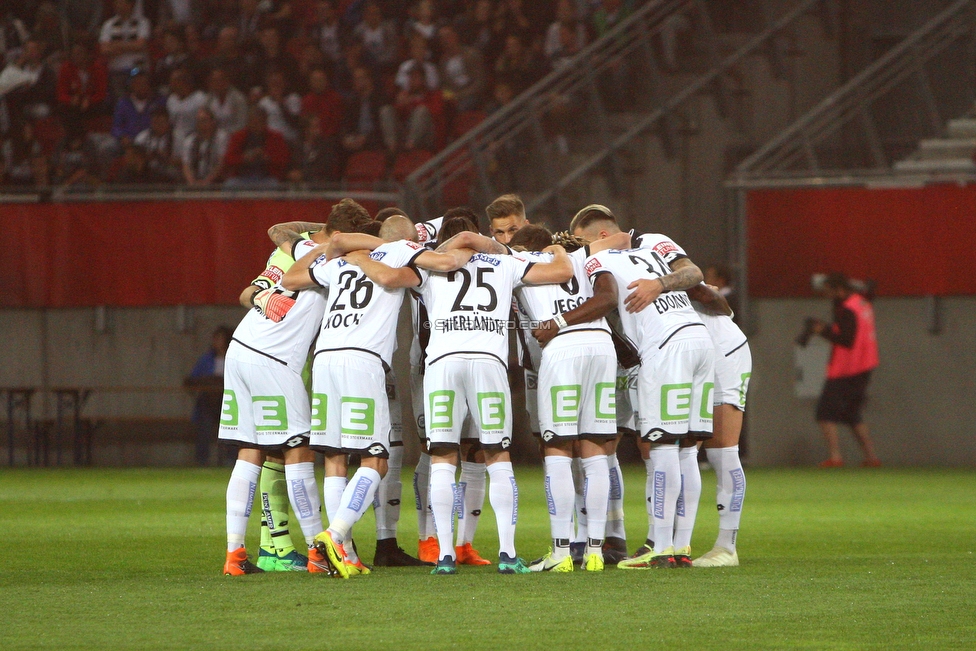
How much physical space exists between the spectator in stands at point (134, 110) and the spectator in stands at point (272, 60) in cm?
153

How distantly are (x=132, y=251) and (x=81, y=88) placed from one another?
409 cm

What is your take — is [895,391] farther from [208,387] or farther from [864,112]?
[208,387]

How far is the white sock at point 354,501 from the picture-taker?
826 cm

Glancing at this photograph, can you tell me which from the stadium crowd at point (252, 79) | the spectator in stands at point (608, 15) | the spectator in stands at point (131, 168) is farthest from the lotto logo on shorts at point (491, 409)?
the spectator in stands at point (608, 15)

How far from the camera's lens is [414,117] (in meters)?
20.3

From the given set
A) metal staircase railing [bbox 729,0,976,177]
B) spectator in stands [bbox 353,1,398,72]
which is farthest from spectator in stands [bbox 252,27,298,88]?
Answer: metal staircase railing [bbox 729,0,976,177]

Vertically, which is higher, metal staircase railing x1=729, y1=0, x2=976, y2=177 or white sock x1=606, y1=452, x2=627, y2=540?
metal staircase railing x1=729, y1=0, x2=976, y2=177

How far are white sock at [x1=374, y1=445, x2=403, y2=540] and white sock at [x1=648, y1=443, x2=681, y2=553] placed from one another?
1609mm

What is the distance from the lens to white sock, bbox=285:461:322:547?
880cm

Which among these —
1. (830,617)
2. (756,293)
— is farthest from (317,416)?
(756,293)

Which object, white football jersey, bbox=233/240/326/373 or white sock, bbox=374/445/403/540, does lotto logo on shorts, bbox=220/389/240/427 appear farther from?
white sock, bbox=374/445/403/540

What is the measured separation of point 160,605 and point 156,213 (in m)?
12.5

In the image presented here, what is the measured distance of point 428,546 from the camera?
959cm

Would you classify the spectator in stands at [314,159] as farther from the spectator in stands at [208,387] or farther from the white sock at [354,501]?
the white sock at [354,501]
